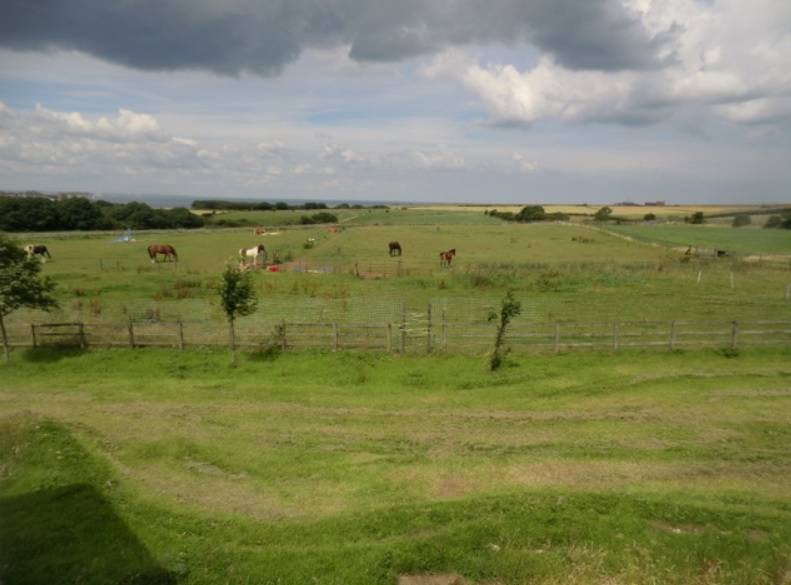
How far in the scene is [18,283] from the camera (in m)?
16.1

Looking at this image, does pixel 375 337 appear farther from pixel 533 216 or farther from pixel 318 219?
pixel 533 216

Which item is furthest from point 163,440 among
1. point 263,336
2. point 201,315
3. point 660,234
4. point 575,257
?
point 660,234

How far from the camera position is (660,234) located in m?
62.2

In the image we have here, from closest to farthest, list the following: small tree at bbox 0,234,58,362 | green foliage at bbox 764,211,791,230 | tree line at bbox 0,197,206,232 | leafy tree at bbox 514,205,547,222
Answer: small tree at bbox 0,234,58,362
green foliage at bbox 764,211,791,230
tree line at bbox 0,197,206,232
leafy tree at bbox 514,205,547,222

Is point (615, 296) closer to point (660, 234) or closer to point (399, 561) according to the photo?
point (399, 561)

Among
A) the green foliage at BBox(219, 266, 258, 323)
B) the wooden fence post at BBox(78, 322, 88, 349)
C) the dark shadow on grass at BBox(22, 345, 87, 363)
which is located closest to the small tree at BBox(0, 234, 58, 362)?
the dark shadow on grass at BBox(22, 345, 87, 363)

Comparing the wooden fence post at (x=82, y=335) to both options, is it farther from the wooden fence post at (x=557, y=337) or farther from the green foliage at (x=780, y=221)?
the green foliage at (x=780, y=221)

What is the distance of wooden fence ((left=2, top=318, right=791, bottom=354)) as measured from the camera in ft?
54.9

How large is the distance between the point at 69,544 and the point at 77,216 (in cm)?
8211

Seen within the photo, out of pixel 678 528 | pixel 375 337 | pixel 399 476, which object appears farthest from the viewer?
pixel 375 337

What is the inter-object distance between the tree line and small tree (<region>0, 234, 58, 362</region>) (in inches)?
2268

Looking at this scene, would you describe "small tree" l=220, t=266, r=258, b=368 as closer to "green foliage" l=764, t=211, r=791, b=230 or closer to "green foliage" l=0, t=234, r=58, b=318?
"green foliage" l=0, t=234, r=58, b=318

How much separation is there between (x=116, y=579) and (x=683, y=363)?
51.0 feet

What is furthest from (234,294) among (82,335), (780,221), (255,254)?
(780,221)
